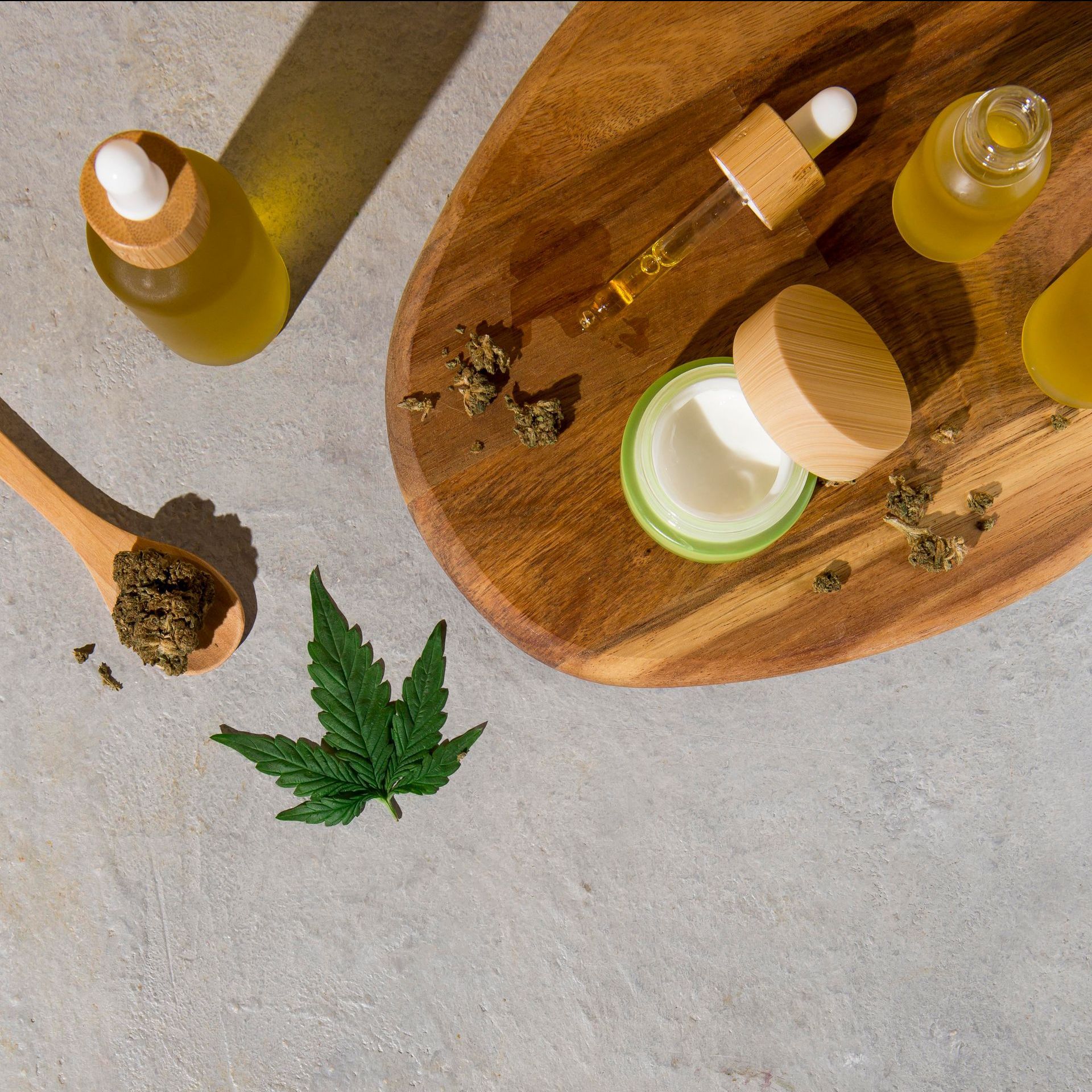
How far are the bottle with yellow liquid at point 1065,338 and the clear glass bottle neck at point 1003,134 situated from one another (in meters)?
0.13

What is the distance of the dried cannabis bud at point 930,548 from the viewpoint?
30.6 inches

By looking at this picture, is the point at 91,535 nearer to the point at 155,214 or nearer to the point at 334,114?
the point at 155,214

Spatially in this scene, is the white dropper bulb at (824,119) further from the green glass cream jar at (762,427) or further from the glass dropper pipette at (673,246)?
the green glass cream jar at (762,427)

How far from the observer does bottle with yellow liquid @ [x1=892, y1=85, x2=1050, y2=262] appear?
655 mm

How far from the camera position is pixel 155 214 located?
65 cm

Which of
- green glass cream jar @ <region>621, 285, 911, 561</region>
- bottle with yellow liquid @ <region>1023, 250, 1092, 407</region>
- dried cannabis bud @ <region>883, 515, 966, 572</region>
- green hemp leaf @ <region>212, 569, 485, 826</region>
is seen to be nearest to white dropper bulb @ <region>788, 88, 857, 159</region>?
green glass cream jar @ <region>621, 285, 911, 561</region>

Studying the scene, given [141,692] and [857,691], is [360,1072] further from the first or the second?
[857,691]

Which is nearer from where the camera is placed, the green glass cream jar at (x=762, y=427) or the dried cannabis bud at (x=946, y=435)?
the green glass cream jar at (x=762, y=427)

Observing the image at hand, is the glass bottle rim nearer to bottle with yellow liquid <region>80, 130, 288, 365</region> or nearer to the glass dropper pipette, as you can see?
the glass dropper pipette

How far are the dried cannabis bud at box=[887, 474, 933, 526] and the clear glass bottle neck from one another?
0.28 meters

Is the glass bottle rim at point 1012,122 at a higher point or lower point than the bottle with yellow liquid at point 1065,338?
higher

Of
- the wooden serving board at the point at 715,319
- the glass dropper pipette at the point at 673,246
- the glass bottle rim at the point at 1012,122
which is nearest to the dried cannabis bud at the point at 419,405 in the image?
the wooden serving board at the point at 715,319

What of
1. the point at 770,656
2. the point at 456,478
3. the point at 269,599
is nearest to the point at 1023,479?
the point at 770,656

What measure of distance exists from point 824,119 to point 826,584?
43 cm
